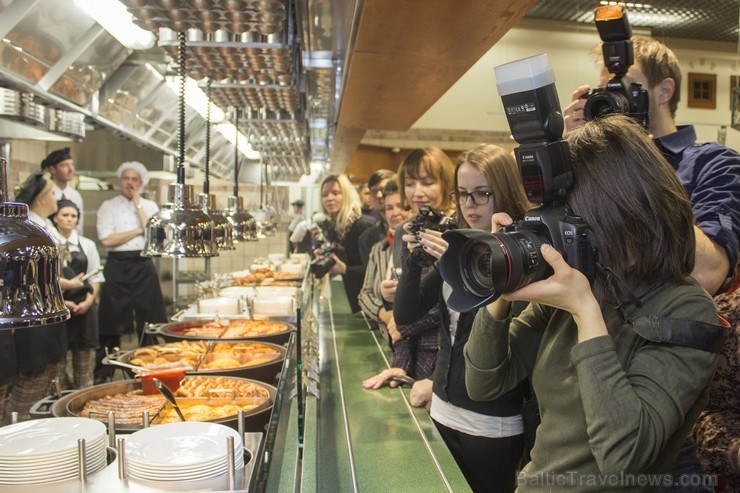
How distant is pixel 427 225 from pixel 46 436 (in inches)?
52.9

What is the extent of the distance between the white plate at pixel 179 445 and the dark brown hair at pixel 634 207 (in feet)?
3.05

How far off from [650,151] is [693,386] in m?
0.43

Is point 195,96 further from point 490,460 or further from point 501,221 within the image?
point 501,221

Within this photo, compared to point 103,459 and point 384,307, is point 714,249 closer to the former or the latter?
point 103,459

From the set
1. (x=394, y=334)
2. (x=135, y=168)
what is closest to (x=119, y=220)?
(x=135, y=168)

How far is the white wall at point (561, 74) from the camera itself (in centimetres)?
674

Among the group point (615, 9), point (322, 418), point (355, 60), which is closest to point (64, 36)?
point (355, 60)

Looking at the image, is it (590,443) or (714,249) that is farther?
(714,249)

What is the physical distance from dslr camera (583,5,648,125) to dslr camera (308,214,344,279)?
2.95 meters

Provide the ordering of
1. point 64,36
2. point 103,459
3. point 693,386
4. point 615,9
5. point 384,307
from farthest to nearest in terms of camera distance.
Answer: point 64,36 → point 384,307 → point 615,9 → point 103,459 → point 693,386

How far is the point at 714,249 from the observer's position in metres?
1.51

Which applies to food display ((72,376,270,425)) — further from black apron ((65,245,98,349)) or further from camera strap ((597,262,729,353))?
black apron ((65,245,98,349))

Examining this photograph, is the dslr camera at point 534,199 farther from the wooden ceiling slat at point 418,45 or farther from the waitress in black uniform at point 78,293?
the waitress in black uniform at point 78,293

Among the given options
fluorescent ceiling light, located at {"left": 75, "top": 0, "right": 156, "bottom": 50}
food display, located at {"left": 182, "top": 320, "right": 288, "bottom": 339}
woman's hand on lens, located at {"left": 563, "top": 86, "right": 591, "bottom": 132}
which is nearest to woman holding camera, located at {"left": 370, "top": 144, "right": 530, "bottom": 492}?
woman's hand on lens, located at {"left": 563, "top": 86, "right": 591, "bottom": 132}
